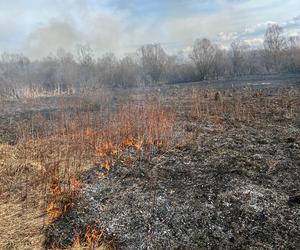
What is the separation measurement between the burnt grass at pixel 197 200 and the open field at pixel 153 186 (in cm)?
1

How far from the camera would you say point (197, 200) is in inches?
205

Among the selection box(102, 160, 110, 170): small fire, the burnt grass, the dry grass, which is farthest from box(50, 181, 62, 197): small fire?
box(102, 160, 110, 170): small fire

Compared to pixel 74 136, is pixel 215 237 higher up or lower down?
lower down

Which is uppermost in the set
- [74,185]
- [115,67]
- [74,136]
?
[115,67]

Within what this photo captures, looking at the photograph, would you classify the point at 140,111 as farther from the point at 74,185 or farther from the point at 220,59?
the point at 220,59

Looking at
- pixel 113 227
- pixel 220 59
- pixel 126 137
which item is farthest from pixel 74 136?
pixel 220 59

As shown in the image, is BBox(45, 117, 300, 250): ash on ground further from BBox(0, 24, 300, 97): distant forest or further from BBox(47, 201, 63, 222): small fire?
BBox(0, 24, 300, 97): distant forest

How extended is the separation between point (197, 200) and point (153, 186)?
3.00 ft

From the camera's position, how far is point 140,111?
9.95 meters

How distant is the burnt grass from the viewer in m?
4.30

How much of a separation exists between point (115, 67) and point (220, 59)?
12.2 meters

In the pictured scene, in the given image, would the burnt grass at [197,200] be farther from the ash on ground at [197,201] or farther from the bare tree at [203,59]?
the bare tree at [203,59]

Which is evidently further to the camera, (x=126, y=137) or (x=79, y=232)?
(x=126, y=137)

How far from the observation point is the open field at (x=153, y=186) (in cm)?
441
